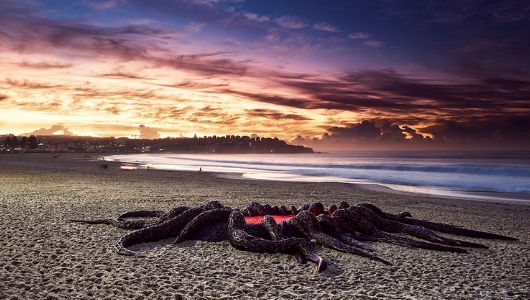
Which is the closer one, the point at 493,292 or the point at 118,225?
the point at 493,292

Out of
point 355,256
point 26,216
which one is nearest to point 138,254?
point 355,256

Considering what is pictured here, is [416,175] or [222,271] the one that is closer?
[222,271]

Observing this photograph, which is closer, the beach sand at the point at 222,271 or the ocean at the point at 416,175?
the beach sand at the point at 222,271

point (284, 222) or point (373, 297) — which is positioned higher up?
point (284, 222)

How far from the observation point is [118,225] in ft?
23.3

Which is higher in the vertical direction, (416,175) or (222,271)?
(416,175)

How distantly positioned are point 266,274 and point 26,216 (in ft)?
22.1

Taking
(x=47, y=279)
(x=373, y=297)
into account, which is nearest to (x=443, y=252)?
(x=373, y=297)

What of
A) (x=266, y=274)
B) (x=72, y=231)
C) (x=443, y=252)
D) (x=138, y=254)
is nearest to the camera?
(x=266, y=274)

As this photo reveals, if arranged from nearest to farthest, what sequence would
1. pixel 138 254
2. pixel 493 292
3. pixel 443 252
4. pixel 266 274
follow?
pixel 493 292, pixel 266 274, pixel 138 254, pixel 443 252

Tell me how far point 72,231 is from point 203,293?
4.24m

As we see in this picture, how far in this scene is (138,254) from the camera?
5.26 metres

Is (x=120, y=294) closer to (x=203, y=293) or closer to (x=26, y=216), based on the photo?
(x=203, y=293)

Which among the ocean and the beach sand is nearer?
the beach sand
